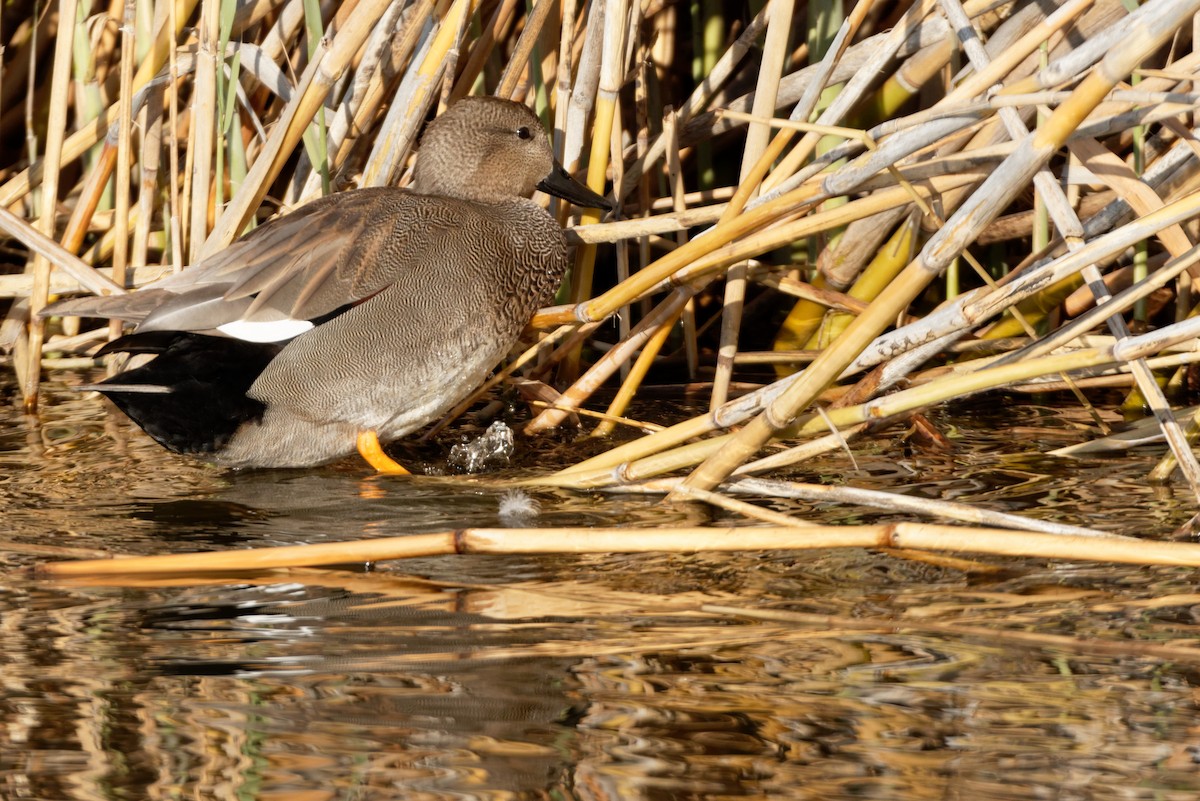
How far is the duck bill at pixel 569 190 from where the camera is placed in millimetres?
4094

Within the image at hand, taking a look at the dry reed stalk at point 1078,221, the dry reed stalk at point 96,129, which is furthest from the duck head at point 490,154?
the dry reed stalk at point 1078,221

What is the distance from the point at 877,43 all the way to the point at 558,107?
0.93 m

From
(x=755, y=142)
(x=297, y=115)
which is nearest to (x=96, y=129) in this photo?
(x=297, y=115)

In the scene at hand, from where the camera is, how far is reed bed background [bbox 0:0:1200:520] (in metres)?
3.04

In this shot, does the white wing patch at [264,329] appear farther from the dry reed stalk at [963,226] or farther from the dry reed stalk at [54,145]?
the dry reed stalk at [963,226]

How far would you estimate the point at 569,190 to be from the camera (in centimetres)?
413

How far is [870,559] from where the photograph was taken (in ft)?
9.13

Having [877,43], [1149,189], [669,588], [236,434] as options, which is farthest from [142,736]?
Result: [877,43]

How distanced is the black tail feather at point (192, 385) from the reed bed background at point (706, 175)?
1.63 ft

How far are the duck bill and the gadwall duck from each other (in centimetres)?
20

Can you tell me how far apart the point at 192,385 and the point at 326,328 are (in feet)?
1.18

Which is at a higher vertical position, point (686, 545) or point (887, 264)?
point (887, 264)

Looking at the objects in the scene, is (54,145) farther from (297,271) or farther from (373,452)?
(373,452)

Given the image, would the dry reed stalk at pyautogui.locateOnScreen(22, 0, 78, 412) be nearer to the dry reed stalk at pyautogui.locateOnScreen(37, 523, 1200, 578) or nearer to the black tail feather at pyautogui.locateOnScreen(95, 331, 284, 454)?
the black tail feather at pyautogui.locateOnScreen(95, 331, 284, 454)
